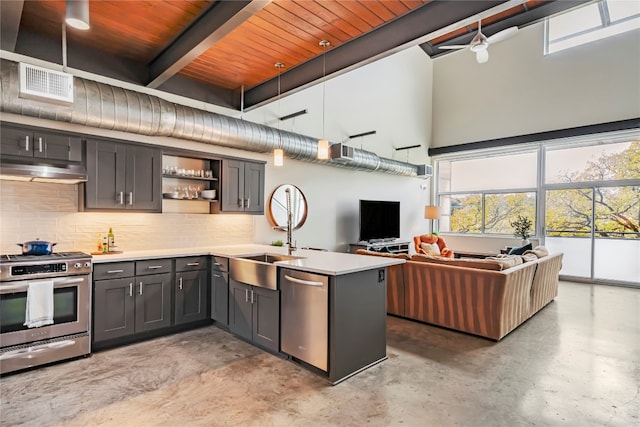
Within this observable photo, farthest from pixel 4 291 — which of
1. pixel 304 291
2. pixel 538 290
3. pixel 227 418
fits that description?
pixel 538 290

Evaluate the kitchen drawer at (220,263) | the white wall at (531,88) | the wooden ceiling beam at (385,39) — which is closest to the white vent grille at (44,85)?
the kitchen drawer at (220,263)

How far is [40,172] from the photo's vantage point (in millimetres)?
3160

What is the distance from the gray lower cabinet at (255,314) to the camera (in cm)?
333

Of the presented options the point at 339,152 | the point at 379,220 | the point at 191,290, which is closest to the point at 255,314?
the point at 191,290

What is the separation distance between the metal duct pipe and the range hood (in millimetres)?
454

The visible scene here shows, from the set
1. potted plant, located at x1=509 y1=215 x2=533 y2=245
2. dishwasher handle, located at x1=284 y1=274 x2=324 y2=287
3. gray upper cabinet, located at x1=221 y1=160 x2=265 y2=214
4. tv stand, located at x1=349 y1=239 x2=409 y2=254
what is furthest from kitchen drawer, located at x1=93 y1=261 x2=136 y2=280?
potted plant, located at x1=509 y1=215 x2=533 y2=245

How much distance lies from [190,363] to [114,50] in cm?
342

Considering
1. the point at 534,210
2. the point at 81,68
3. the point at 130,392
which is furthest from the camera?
the point at 534,210

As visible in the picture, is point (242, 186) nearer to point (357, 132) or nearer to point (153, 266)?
point (153, 266)

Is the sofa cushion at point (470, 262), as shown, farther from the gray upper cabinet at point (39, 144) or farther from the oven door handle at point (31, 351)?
the gray upper cabinet at point (39, 144)

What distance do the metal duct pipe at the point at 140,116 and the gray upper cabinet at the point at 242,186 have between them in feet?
0.87

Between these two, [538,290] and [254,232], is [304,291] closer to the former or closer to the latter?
[254,232]

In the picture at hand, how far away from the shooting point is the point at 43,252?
3277mm

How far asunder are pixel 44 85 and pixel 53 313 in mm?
2034
